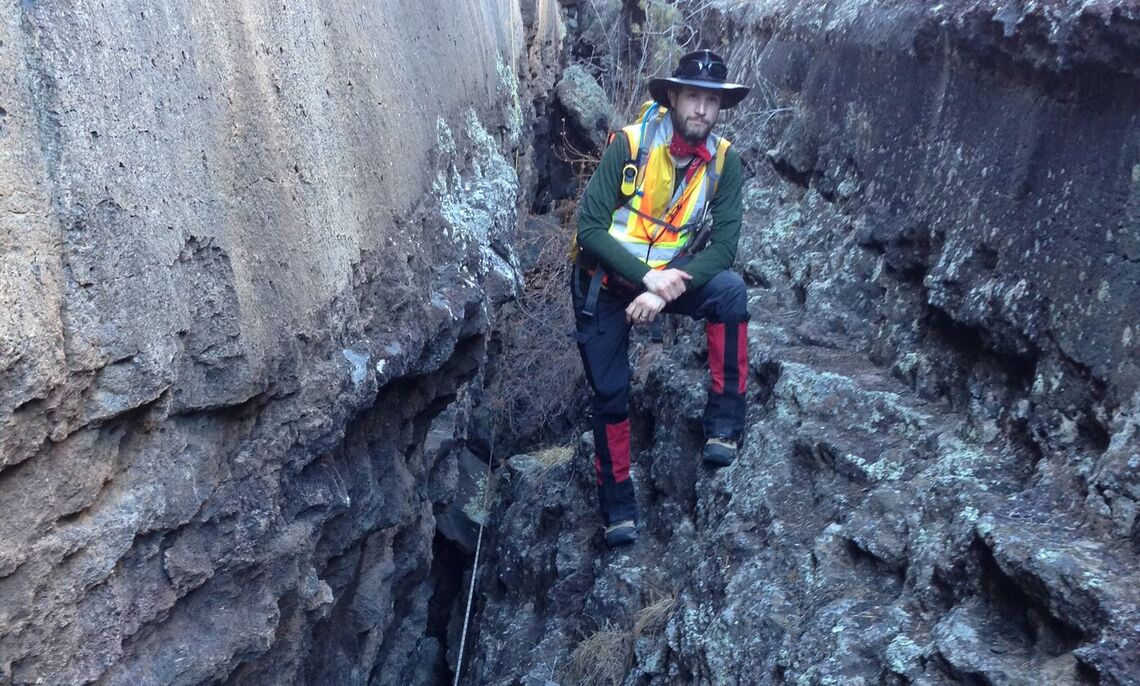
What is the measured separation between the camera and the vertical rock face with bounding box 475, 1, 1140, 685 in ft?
9.82

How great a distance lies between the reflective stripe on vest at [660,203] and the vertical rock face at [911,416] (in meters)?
0.75

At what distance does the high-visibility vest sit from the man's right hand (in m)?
0.18

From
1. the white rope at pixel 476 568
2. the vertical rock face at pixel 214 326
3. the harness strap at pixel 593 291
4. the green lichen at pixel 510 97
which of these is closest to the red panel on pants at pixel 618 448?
the harness strap at pixel 593 291

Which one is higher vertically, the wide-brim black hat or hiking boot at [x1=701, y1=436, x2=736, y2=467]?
the wide-brim black hat

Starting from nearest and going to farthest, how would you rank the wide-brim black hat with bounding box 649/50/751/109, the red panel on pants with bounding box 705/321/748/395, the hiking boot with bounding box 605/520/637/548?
the wide-brim black hat with bounding box 649/50/751/109
the red panel on pants with bounding box 705/321/748/395
the hiking boot with bounding box 605/520/637/548

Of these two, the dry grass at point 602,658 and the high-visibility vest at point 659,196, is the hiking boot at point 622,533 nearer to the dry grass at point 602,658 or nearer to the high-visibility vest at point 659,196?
the dry grass at point 602,658

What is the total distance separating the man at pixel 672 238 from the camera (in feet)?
13.9

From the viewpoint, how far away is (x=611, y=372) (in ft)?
14.9

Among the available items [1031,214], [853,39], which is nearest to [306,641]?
[1031,214]

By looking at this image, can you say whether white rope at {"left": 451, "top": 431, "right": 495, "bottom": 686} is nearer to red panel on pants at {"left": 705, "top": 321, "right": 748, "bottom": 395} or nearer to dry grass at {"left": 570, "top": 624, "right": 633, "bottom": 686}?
dry grass at {"left": 570, "top": 624, "right": 633, "bottom": 686}

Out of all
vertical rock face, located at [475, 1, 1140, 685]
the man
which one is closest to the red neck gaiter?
the man

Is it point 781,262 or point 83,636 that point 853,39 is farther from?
point 83,636

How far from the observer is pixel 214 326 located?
2.83 metres

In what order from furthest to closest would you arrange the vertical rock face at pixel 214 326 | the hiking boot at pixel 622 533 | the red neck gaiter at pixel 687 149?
1. the hiking boot at pixel 622 533
2. the red neck gaiter at pixel 687 149
3. the vertical rock face at pixel 214 326
